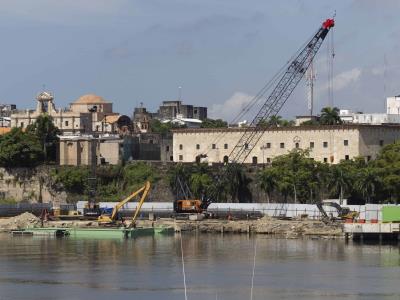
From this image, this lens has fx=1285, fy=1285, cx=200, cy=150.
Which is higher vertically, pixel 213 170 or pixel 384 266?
pixel 213 170

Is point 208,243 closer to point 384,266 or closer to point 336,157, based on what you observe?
point 384,266

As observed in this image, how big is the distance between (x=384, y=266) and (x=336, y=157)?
57.0 meters

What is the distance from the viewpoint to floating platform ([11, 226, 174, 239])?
371 ft

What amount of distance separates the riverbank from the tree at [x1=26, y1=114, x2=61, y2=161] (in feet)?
100

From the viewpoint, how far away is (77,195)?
480ft

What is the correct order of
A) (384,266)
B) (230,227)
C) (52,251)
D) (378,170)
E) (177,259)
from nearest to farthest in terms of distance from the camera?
(384,266), (177,259), (52,251), (230,227), (378,170)

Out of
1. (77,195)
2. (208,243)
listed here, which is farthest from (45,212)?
(208,243)

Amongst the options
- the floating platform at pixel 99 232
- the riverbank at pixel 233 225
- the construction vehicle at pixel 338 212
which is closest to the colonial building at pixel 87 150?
the riverbank at pixel 233 225

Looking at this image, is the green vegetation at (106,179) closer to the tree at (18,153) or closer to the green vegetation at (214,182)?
the green vegetation at (214,182)

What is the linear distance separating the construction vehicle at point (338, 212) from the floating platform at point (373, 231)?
7.00 metres

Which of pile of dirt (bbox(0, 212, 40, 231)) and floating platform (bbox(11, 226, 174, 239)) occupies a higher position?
A: pile of dirt (bbox(0, 212, 40, 231))

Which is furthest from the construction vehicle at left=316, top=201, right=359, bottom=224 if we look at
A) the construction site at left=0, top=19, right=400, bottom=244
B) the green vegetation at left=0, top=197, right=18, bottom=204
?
the green vegetation at left=0, top=197, right=18, bottom=204

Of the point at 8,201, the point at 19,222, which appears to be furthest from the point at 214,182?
the point at 8,201

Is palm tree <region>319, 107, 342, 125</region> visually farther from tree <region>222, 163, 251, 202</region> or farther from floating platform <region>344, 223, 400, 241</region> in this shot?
floating platform <region>344, 223, 400, 241</region>
